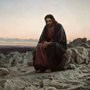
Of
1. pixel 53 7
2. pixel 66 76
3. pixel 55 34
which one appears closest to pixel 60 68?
pixel 66 76

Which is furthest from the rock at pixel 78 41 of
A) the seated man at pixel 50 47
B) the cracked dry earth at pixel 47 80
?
the cracked dry earth at pixel 47 80

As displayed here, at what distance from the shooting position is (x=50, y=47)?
→ 18.0 ft

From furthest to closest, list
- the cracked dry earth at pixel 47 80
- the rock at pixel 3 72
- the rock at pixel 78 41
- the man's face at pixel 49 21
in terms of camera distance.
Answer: the rock at pixel 78 41 → the man's face at pixel 49 21 → the rock at pixel 3 72 → the cracked dry earth at pixel 47 80

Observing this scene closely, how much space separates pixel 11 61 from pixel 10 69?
0.19 metres

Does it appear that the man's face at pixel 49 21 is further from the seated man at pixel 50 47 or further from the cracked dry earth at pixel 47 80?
the cracked dry earth at pixel 47 80

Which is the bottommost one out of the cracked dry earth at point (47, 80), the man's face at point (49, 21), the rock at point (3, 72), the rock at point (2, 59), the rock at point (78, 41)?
the cracked dry earth at point (47, 80)

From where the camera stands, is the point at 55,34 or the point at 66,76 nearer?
the point at 66,76

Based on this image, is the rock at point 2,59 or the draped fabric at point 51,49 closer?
the draped fabric at point 51,49

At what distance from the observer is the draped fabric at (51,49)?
18.0ft

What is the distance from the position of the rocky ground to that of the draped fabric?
13cm

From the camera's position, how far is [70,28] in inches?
226

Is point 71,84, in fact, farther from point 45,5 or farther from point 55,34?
point 45,5

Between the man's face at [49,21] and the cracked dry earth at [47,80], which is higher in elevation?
the man's face at [49,21]

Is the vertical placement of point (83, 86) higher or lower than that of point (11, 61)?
lower
